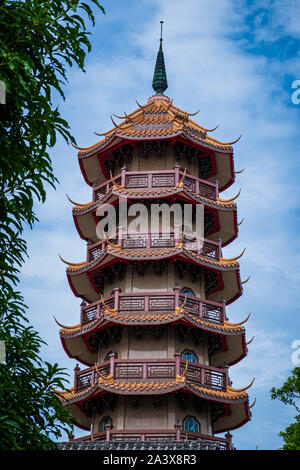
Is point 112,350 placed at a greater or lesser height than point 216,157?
lesser

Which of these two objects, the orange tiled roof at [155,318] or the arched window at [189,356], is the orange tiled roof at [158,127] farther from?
the arched window at [189,356]

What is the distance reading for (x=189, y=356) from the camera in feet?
92.5

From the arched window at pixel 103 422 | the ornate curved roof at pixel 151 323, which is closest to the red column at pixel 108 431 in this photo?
the arched window at pixel 103 422

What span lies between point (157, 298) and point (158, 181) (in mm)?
4948

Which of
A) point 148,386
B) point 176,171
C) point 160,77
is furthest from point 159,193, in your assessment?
point 160,77

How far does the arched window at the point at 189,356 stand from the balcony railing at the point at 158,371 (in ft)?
2.46

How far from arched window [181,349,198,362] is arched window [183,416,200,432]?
215 cm

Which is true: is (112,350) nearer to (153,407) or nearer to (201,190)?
(153,407)

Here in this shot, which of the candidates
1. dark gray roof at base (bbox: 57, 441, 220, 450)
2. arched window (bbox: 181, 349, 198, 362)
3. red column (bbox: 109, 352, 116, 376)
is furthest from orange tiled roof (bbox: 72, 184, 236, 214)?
dark gray roof at base (bbox: 57, 441, 220, 450)

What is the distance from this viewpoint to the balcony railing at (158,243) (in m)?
29.4
